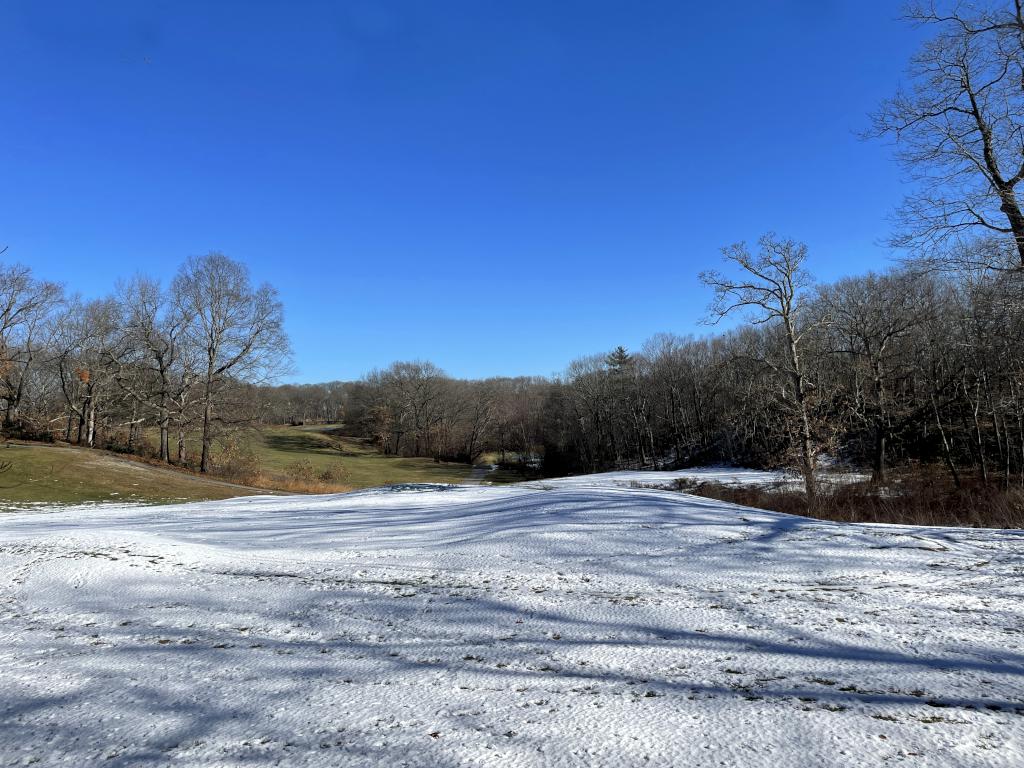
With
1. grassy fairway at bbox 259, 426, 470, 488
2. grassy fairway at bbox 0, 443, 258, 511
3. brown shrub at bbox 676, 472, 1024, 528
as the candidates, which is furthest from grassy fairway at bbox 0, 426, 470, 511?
brown shrub at bbox 676, 472, 1024, 528

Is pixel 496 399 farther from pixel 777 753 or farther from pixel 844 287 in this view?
pixel 777 753

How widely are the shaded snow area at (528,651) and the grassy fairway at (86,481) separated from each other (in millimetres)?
17725

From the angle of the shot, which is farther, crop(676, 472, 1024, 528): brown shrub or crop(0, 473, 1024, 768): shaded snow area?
crop(676, 472, 1024, 528): brown shrub

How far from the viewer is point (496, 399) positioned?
82.8 meters

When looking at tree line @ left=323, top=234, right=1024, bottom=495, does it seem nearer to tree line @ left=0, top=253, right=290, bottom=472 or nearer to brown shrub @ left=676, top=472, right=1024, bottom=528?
brown shrub @ left=676, top=472, right=1024, bottom=528

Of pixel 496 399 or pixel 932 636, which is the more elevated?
pixel 496 399

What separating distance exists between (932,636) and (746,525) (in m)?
3.26

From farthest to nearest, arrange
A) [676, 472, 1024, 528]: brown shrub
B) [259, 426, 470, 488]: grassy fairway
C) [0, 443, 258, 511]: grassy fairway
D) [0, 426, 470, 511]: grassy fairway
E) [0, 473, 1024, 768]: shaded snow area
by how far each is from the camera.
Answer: [259, 426, 470, 488]: grassy fairway < [0, 426, 470, 511]: grassy fairway < [0, 443, 258, 511]: grassy fairway < [676, 472, 1024, 528]: brown shrub < [0, 473, 1024, 768]: shaded snow area

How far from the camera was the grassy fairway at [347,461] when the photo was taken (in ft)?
149

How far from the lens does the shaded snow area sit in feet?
7.34

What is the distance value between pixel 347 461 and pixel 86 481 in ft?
111

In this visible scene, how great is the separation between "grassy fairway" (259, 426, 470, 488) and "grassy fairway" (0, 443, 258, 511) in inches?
369

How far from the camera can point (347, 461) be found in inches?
2245

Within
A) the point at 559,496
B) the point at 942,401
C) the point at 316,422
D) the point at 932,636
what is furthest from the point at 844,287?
the point at 316,422
